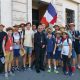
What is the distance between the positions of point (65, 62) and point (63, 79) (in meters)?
0.79

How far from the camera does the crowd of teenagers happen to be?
11.9 metres

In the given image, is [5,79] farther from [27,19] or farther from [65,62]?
[27,19]

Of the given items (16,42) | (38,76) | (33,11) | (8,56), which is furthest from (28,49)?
(33,11)

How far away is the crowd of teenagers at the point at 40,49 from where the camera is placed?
467 inches

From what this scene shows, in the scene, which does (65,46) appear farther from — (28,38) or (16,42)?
(16,42)

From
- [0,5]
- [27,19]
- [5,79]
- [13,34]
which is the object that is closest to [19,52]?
[13,34]

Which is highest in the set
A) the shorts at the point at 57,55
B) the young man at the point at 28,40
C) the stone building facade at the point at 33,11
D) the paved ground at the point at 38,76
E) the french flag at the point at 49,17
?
the stone building facade at the point at 33,11

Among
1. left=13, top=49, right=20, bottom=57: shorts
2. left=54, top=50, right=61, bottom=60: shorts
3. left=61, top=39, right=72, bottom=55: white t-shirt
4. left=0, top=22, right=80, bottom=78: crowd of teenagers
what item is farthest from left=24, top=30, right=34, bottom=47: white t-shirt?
left=61, top=39, right=72, bottom=55: white t-shirt

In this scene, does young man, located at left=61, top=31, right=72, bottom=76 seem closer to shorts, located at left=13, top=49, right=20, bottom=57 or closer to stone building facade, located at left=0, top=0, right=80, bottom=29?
shorts, located at left=13, top=49, right=20, bottom=57

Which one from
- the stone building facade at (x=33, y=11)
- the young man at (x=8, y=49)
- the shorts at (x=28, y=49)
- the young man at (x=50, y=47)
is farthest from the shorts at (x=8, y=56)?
the stone building facade at (x=33, y=11)

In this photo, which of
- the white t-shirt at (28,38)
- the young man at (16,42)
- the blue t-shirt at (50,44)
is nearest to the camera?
the young man at (16,42)

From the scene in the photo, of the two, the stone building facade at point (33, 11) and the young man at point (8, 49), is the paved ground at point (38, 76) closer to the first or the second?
the young man at point (8, 49)

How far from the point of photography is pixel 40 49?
12.4 metres

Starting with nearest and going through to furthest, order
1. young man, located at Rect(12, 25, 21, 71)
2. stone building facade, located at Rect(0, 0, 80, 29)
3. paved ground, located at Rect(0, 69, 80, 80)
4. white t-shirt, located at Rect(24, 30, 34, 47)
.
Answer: paved ground, located at Rect(0, 69, 80, 80) < young man, located at Rect(12, 25, 21, 71) < white t-shirt, located at Rect(24, 30, 34, 47) < stone building facade, located at Rect(0, 0, 80, 29)
